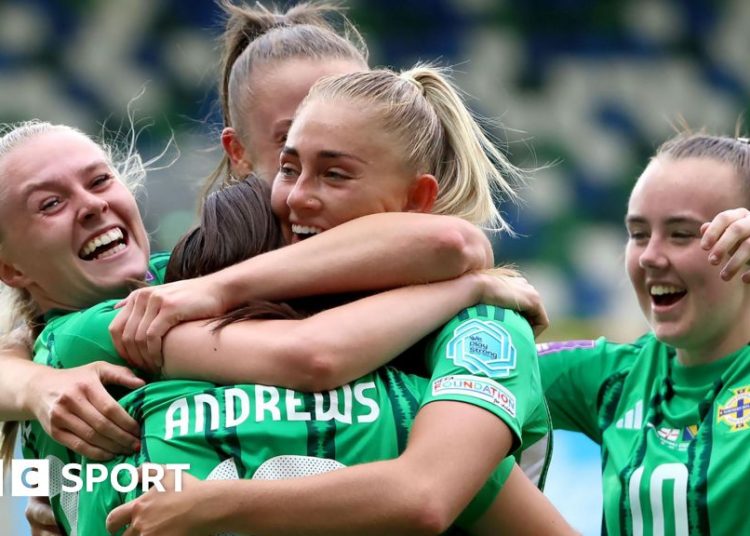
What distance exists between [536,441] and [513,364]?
34cm

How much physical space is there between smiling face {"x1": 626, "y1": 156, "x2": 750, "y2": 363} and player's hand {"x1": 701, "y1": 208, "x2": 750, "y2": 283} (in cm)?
59

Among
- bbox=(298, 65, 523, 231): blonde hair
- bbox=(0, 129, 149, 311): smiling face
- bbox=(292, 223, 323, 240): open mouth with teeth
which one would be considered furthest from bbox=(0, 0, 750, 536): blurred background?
bbox=(292, 223, 323, 240): open mouth with teeth

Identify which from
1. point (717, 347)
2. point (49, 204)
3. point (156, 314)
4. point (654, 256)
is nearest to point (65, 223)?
point (49, 204)

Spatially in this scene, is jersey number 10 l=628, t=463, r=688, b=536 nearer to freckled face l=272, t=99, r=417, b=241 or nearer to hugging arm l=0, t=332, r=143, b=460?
freckled face l=272, t=99, r=417, b=241

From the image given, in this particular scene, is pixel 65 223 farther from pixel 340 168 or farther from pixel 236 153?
pixel 236 153

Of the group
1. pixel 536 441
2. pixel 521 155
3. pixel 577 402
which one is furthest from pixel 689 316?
pixel 521 155

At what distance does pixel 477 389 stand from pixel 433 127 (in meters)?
0.62

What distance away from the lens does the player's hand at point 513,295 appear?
2.45m

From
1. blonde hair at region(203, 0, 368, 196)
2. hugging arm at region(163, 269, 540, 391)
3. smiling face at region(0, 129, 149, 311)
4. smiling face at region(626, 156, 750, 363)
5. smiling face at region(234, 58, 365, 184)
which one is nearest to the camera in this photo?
hugging arm at region(163, 269, 540, 391)

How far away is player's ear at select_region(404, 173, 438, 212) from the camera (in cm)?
255

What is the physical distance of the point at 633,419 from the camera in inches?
141

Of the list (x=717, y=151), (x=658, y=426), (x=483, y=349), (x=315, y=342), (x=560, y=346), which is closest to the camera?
(x=315, y=342)

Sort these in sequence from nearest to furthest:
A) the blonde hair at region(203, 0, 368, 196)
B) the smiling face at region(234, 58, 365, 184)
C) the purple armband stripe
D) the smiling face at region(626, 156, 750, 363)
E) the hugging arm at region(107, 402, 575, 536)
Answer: the hugging arm at region(107, 402, 575, 536) → the smiling face at region(234, 58, 365, 184) → the blonde hair at region(203, 0, 368, 196) → the smiling face at region(626, 156, 750, 363) → the purple armband stripe

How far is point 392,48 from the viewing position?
31.6 ft
